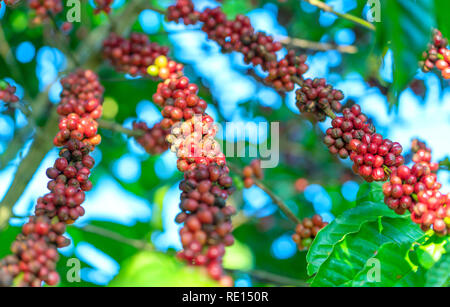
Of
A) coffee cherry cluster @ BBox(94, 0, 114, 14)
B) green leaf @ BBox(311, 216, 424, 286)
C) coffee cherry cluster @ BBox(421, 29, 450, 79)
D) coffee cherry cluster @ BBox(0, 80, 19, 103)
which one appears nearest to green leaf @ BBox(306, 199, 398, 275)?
green leaf @ BBox(311, 216, 424, 286)

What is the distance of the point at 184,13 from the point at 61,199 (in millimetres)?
1140

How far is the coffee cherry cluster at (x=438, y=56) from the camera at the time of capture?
1.80 m

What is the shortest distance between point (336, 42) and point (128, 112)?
155 cm

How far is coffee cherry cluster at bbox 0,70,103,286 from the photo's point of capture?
1140 millimetres

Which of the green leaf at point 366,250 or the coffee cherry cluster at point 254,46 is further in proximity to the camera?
the coffee cherry cluster at point 254,46

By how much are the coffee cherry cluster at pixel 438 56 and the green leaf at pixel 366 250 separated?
24.1 inches

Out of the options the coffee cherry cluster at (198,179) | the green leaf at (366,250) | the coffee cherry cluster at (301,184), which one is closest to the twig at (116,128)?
the coffee cherry cluster at (198,179)

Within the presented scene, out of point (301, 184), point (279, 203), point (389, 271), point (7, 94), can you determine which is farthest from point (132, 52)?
point (301, 184)

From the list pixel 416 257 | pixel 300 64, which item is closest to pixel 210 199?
pixel 416 257

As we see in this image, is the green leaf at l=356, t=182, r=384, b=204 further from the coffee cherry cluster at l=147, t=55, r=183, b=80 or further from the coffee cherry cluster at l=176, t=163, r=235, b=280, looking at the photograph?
the coffee cherry cluster at l=147, t=55, r=183, b=80

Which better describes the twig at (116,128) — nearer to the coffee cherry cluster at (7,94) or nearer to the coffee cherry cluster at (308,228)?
the coffee cherry cluster at (7,94)

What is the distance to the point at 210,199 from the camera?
Result: 1.22 meters

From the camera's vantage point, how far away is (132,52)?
83.2 inches

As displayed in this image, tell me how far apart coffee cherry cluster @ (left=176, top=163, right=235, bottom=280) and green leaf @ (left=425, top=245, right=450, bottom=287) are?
1.93 ft
